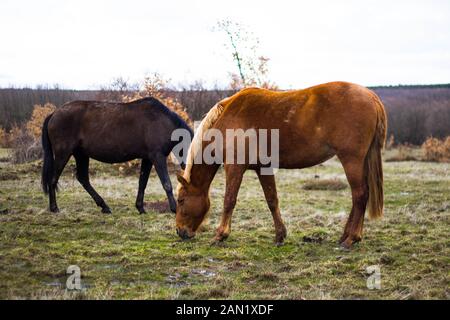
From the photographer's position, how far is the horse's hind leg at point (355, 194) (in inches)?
239

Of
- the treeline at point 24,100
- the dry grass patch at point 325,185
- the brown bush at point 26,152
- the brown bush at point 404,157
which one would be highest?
the treeline at point 24,100

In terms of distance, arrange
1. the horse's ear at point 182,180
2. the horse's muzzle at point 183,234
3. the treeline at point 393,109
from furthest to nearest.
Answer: the treeline at point 393,109, the horse's muzzle at point 183,234, the horse's ear at point 182,180

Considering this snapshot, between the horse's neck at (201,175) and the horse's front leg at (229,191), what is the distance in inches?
10.3

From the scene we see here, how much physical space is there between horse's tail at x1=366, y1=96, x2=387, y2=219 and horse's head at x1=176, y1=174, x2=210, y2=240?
2.16 metres

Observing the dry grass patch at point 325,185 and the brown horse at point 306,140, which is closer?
the brown horse at point 306,140

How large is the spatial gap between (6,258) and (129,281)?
1604 millimetres

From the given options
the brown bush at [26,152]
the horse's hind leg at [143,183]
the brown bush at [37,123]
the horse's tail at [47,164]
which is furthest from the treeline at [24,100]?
the horse's hind leg at [143,183]

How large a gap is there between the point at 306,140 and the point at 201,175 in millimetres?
1464

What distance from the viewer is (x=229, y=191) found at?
639 centimetres

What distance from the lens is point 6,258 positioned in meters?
5.40

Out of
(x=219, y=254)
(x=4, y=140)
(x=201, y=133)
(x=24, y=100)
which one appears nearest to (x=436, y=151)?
(x=4, y=140)

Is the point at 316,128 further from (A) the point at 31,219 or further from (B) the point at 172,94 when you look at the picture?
(B) the point at 172,94

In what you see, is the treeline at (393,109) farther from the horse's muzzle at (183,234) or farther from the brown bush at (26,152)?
the horse's muzzle at (183,234)
